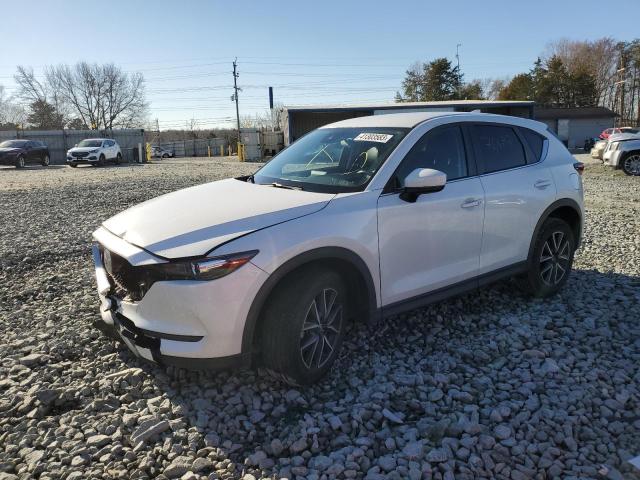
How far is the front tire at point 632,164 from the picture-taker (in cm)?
1769

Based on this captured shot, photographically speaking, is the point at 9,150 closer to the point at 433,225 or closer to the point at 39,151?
the point at 39,151

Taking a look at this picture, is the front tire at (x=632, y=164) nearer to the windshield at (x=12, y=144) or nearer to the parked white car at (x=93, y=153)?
the parked white car at (x=93, y=153)

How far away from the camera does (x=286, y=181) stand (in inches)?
→ 157

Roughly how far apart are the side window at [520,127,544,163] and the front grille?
12.0 ft

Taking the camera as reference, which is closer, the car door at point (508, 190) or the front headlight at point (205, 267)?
the front headlight at point (205, 267)

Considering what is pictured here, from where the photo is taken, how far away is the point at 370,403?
310cm

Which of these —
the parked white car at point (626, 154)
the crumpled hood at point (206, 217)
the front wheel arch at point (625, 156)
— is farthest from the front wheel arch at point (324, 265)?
the front wheel arch at point (625, 156)

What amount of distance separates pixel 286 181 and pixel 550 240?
8.69 ft

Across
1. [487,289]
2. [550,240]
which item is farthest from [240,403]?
[550,240]

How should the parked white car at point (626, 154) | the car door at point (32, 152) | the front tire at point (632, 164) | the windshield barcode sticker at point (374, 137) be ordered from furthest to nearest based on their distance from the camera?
the car door at point (32, 152)
the front tire at point (632, 164)
the parked white car at point (626, 154)
the windshield barcode sticker at point (374, 137)

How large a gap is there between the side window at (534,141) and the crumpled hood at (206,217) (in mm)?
2408

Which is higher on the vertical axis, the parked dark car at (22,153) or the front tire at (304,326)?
the parked dark car at (22,153)

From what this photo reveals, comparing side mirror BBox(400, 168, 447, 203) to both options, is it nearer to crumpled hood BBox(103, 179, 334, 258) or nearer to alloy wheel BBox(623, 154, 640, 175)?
crumpled hood BBox(103, 179, 334, 258)

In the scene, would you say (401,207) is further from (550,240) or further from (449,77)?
(449,77)
